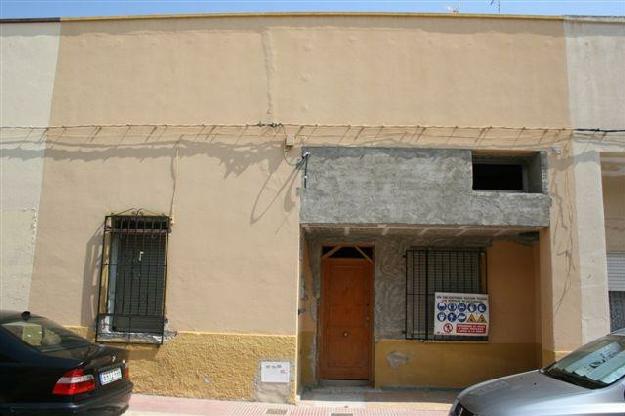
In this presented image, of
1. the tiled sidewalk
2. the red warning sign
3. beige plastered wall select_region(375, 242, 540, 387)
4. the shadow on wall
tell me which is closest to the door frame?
beige plastered wall select_region(375, 242, 540, 387)

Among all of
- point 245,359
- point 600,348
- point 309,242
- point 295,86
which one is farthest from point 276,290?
point 600,348

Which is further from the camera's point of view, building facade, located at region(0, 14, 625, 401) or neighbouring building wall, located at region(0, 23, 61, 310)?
neighbouring building wall, located at region(0, 23, 61, 310)

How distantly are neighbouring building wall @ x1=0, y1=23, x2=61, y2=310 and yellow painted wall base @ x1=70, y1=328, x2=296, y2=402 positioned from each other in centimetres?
218

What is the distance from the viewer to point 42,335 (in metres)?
6.17

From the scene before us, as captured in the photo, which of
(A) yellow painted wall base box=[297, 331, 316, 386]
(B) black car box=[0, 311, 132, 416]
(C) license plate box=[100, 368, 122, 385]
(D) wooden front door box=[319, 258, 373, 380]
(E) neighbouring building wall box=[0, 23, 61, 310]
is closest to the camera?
(B) black car box=[0, 311, 132, 416]

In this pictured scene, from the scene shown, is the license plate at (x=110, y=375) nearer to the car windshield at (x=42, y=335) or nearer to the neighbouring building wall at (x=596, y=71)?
the car windshield at (x=42, y=335)

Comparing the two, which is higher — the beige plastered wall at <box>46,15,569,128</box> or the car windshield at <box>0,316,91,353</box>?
the beige plastered wall at <box>46,15,569,128</box>

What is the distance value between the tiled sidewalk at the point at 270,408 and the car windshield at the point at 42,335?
1.62 meters

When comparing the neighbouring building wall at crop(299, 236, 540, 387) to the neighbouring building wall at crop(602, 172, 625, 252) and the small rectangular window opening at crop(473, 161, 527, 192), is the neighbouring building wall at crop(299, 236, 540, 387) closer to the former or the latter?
the small rectangular window opening at crop(473, 161, 527, 192)

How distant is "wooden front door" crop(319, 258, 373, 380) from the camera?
32.6 ft

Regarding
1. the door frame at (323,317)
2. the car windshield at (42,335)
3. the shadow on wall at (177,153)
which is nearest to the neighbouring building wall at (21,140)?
the shadow on wall at (177,153)

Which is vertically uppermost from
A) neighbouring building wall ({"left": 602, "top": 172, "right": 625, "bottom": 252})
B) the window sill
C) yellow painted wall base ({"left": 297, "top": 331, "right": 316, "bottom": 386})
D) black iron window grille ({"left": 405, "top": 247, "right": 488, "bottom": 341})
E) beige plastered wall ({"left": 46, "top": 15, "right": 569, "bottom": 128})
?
beige plastered wall ({"left": 46, "top": 15, "right": 569, "bottom": 128})

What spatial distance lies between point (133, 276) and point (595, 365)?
6.32 meters

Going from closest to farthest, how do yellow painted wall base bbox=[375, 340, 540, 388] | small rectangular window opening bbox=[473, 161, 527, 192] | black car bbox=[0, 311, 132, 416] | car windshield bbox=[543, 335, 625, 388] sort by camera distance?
1. car windshield bbox=[543, 335, 625, 388]
2. black car bbox=[0, 311, 132, 416]
3. small rectangular window opening bbox=[473, 161, 527, 192]
4. yellow painted wall base bbox=[375, 340, 540, 388]
